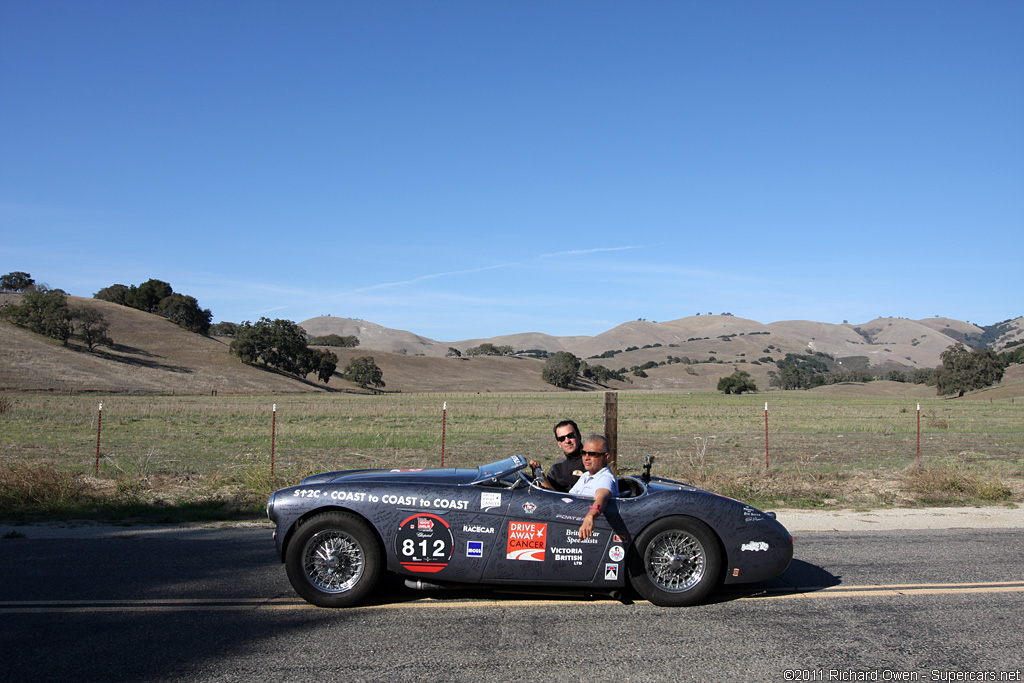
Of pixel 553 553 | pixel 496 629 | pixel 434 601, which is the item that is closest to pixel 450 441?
pixel 434 601

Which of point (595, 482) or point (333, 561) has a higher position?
point (595, 482)

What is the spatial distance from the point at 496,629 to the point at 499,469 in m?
1.30

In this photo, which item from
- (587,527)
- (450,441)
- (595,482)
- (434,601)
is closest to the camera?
(587,527)

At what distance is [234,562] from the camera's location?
7105 millimetres

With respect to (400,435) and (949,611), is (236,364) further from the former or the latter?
(949,611)

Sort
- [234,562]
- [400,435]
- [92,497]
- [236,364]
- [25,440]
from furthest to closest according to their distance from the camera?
1. [236,364]
2. [400,435]
3. [25,440]
4. [92,497]
5. [234,562]

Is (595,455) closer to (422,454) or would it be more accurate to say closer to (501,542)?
(501,542)

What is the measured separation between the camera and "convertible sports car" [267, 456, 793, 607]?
5562mm

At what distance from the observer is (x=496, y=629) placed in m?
5.11

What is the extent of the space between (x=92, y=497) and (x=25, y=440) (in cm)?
1212

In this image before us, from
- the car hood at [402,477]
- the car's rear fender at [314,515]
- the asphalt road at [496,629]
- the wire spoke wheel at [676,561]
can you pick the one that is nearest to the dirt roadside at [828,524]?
the asphalt road at [496,629]

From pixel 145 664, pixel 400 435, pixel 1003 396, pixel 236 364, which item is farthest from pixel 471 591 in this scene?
pixel 236 364

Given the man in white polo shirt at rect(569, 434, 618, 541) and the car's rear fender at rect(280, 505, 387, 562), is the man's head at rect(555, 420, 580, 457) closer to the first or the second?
the man in white polo shirt at rect(569, 434, 618, 541)

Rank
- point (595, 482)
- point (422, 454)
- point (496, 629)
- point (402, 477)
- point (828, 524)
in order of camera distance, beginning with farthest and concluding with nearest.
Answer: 1. point (422, 454)
2. point (828, 524)
3. point (402, 477)
4. point (595, 482)
5. point (496, 629)
